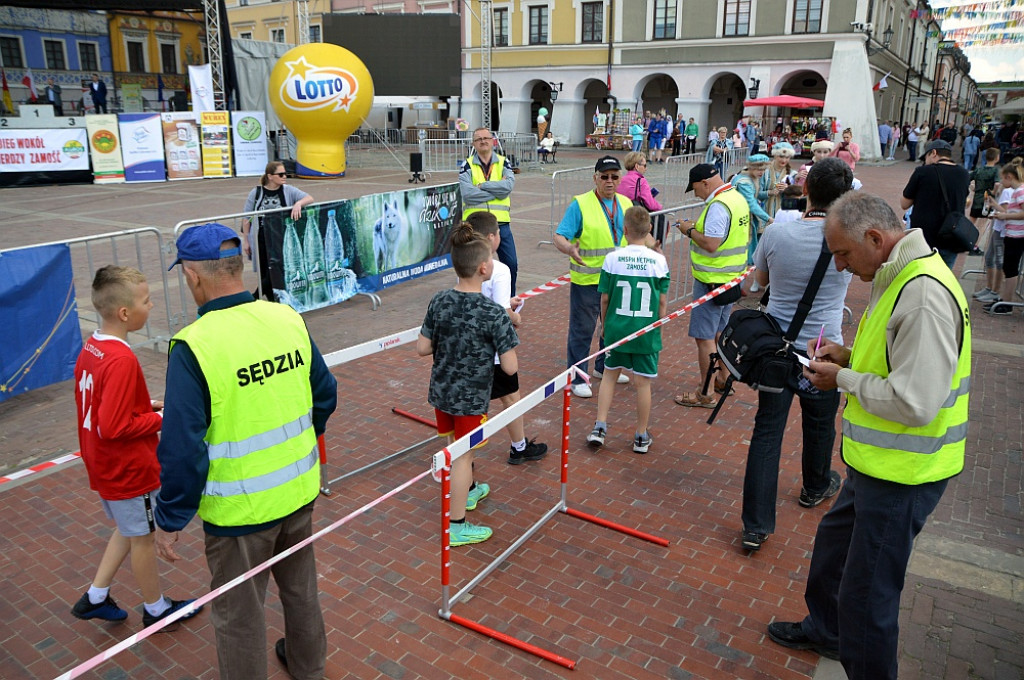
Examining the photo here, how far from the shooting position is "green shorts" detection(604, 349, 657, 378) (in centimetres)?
556

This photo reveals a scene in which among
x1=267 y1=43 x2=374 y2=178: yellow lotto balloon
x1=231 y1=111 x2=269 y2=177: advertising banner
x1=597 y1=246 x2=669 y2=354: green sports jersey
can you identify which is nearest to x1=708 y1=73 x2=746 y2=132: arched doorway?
x1=267 y1=43 x2=374 y2=178: yellow lotto balloon

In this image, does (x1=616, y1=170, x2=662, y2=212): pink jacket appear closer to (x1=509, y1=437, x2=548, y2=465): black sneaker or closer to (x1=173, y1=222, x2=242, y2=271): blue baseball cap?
(x1=509, y1=437, x2=548, y2=465): black sneaker

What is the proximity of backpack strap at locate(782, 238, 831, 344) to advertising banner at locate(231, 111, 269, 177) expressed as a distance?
22596mm

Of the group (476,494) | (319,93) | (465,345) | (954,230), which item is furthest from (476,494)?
(319,93)

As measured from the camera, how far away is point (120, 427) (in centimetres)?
327

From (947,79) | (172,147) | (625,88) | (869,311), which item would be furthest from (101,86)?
(947,79)

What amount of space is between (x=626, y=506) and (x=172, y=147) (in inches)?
854

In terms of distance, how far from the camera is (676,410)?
6586mm

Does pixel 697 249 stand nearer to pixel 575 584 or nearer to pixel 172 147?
pixel 575 584

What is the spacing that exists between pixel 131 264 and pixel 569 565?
31.1ft

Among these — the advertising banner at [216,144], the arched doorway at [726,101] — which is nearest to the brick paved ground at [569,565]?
the advertising banner at [216,144]

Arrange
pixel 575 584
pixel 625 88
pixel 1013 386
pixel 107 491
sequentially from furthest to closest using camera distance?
pixel 625 88 → pixel 1013 386 → pixel 575 584 → pixel 107 491

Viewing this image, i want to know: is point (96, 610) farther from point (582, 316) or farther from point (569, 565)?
point (582, 316)

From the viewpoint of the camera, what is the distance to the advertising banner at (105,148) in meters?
21.3
